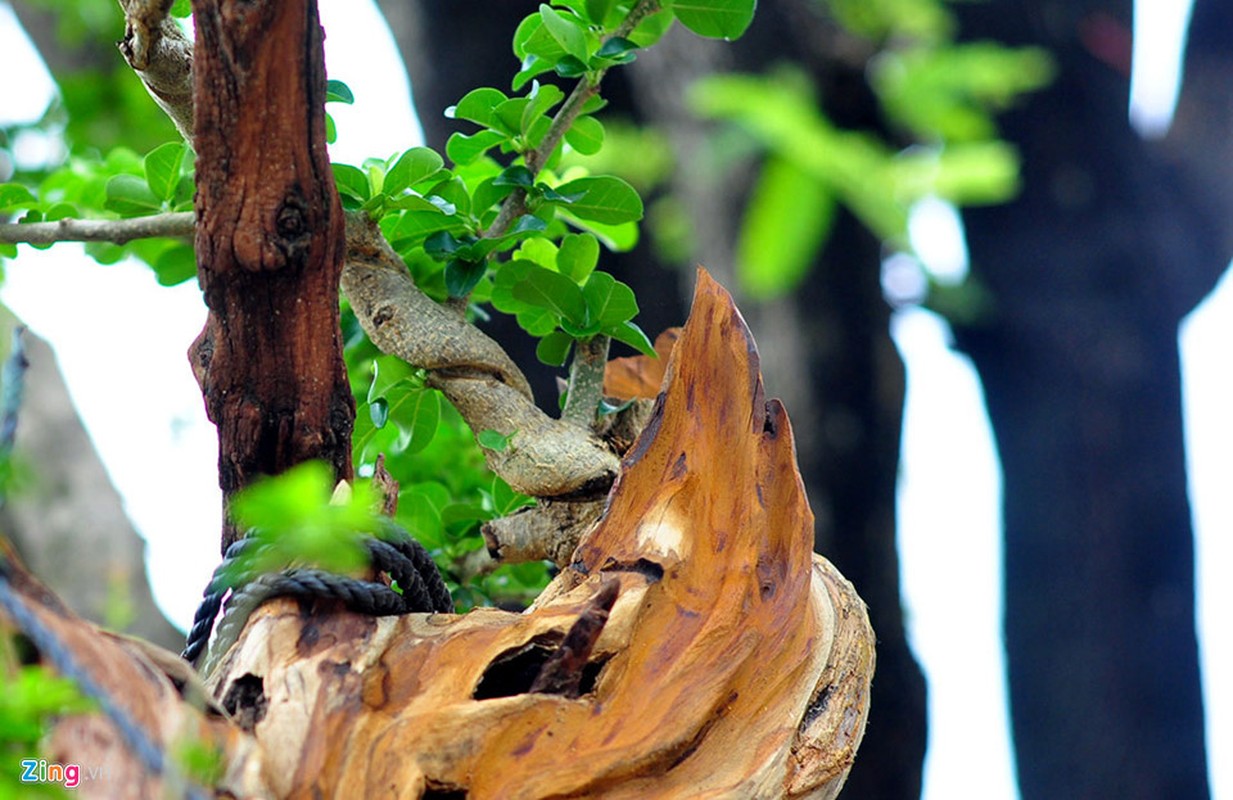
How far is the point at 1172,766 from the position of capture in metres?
2.64

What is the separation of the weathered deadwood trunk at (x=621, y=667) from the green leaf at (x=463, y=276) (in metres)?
0.16

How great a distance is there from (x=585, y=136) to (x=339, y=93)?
0.18 metres

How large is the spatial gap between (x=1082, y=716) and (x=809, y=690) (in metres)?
2.30

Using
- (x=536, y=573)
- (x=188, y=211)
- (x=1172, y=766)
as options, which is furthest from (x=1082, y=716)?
(x=188, y=211)

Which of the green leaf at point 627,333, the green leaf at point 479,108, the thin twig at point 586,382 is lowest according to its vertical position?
the thin twig at point 586,382

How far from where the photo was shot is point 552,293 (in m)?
0.81

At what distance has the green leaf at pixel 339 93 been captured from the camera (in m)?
0.77

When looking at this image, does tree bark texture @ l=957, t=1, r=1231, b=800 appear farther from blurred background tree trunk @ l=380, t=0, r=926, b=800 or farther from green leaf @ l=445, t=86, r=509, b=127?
green leaf @ l=445, t=86, r=509, b=127

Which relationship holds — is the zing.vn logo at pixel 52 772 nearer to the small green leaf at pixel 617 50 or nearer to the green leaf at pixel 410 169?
the green leaf at pixel 410 169

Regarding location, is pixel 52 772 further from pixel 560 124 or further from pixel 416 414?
pixel 560 124

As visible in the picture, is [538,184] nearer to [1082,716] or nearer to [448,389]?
[448,389]

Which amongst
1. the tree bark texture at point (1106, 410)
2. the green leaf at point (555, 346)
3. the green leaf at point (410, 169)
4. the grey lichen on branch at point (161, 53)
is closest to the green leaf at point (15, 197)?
the grey lichen on branch at point (161, 53)

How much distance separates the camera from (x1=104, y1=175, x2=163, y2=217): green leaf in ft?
2.63

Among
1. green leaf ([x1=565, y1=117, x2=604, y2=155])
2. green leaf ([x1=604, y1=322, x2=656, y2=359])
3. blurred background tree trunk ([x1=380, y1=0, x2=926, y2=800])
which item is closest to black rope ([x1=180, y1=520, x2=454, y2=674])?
green leaf ([x1=604, y1=322, x2=656, y2=359])
